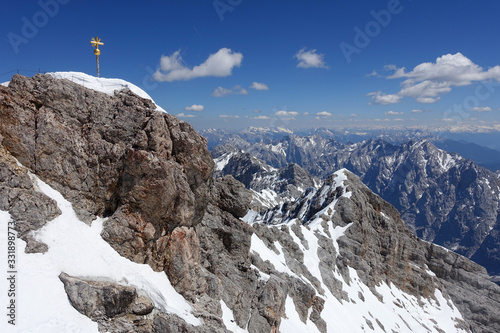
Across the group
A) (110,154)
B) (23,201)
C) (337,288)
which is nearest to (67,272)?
(23,201)

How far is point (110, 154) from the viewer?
81.1 feet

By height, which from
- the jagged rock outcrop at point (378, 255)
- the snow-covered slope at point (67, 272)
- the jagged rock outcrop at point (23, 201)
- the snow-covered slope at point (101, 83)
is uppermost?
the snow-covered slope at point (101, 83)

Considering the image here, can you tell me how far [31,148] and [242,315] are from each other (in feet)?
86.2

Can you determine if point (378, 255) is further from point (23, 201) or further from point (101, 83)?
point (23, 201)

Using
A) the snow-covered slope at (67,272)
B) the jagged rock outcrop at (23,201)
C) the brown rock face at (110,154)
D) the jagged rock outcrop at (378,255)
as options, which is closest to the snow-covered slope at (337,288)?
the jagged rock outcrop at (378,255)

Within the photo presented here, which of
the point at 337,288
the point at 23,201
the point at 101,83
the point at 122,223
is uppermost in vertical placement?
the point at 101,83

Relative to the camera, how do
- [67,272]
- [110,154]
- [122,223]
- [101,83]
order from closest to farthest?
[67,272]
[122,223]
[110,154]
[101,83]

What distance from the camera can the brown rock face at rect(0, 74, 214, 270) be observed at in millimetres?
21734

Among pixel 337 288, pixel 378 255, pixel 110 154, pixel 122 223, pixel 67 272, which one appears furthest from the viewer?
pixel 378 255

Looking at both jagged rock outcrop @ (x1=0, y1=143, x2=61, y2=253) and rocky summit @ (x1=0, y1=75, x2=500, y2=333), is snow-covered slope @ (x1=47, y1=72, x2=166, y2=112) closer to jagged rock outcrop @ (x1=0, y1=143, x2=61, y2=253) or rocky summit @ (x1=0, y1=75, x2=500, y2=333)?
rocky summit @ (x1=0, y1=75, x2=500, y2=333)

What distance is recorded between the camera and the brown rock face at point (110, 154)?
2173 centimetres

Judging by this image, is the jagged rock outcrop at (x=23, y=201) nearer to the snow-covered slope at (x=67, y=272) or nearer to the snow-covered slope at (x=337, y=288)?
the snow-covered slope at (x=67, y=272)

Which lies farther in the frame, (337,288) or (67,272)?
(337,288)

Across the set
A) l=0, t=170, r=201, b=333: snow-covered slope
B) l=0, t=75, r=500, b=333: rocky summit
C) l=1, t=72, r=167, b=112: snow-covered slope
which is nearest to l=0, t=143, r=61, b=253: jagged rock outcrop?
l=0, t=75, r=500, b=333: rocky summit
